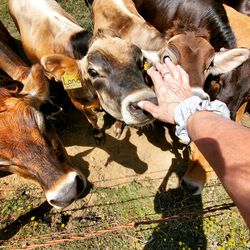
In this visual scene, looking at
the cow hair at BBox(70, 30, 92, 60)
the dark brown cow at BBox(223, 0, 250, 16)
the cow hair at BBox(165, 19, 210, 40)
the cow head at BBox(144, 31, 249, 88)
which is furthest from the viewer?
the dark brown cow at BBox(223, 0, 250, 16)

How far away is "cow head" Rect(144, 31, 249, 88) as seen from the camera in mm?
3895

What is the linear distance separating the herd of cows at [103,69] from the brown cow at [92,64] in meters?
0.01

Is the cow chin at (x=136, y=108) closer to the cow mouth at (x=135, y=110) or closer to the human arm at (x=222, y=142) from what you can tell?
the cow mouth at (x=135, y=110)

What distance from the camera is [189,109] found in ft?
7.65

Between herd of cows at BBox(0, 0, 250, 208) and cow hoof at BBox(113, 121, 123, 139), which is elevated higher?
herd of cows at BBox(0, 0, 250, 208)

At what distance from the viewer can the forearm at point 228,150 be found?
1587 mm

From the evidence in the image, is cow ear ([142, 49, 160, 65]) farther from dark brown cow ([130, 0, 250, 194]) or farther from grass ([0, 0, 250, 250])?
grass ([0, 0, 250, 250])

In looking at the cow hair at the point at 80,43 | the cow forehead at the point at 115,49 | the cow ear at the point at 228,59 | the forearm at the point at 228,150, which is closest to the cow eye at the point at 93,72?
the cow forehead at the point at 115,49

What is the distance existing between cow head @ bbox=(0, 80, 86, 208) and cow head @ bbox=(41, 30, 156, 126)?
3.13 feet

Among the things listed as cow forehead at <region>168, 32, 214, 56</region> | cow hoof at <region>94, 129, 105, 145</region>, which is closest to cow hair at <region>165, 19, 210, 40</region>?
cow forehead at <region>168, 32, 214, 56</region>

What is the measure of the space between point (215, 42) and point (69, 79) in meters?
2.39

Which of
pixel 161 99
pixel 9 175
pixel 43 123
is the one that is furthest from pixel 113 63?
pixel 9 175

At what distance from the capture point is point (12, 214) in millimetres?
4844

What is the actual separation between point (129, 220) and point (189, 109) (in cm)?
287
